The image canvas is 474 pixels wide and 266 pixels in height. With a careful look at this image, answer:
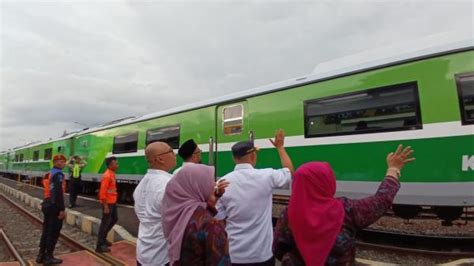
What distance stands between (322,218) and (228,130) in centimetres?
692

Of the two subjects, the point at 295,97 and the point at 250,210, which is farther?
the point at 295,97

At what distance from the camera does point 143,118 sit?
497 inches

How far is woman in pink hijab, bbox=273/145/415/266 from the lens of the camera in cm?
190

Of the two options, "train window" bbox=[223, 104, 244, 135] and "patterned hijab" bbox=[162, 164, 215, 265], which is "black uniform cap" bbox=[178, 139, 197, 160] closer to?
"patterned hijab" bbox=[162, 164, 215, 265]

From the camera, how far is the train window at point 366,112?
19.0 ft

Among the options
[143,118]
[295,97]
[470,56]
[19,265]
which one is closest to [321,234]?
[470,56]

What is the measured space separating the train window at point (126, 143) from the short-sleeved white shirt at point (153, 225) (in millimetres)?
10034

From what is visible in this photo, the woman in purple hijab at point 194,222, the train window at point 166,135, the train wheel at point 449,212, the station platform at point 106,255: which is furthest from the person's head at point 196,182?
the train window at point 166,135

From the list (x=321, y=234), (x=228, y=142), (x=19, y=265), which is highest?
(x=228, y=142)

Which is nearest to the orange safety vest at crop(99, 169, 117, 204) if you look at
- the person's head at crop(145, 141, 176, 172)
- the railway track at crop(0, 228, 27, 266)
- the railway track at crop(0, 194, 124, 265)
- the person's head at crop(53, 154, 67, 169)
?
the person's head at crop(53, 154, 67, 169)

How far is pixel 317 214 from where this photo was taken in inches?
74.4

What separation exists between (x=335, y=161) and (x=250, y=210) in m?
4.03

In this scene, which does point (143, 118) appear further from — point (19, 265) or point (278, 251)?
point (278, 251)

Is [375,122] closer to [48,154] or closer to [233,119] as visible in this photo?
[233,119]
